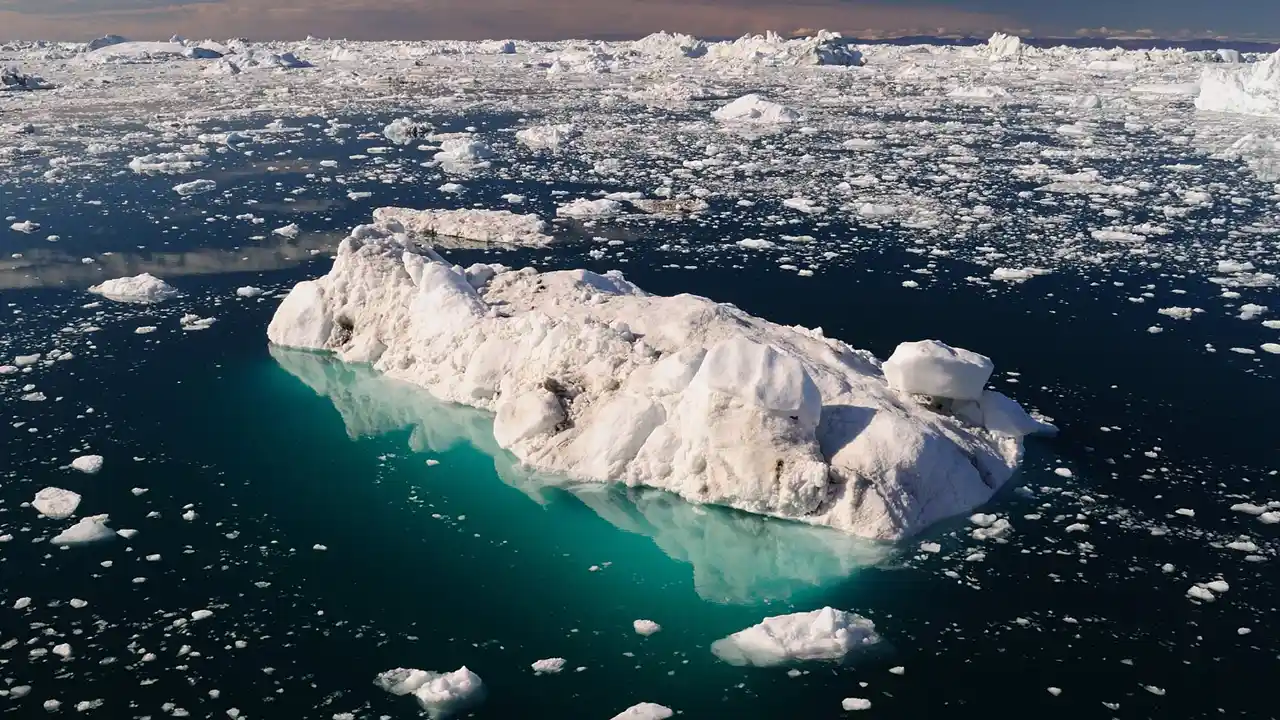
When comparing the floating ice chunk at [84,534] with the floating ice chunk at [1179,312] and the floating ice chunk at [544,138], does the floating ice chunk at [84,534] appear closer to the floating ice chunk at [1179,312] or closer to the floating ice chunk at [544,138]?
the floating ice chunk at [1179,312]

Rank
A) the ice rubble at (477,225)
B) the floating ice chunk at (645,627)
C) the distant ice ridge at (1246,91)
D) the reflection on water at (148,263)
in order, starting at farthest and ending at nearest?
the distant ice ridge at (1246,91), the ice rubble at (477,225), the reflection on water at (148,263), the floating ice chunk at (645,627)

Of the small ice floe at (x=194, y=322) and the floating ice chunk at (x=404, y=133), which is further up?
the floating ice chunk at (x=404, y=133)

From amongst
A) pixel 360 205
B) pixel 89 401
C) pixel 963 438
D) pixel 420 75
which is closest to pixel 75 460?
pixel 89 401

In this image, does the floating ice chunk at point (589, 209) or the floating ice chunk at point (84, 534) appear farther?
the floating ice chunk at point (589, 209)

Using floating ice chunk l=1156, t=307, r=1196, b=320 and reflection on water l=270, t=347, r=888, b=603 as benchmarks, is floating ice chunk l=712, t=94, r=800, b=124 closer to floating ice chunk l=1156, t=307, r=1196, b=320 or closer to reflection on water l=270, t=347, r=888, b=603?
floating ice chunk l=1156, t=307, r=1196, b=320

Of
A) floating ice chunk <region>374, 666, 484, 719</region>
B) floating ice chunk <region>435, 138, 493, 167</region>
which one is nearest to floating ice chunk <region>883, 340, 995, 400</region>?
→ floating ice chunk <region>374, 666, 484, 719</region>

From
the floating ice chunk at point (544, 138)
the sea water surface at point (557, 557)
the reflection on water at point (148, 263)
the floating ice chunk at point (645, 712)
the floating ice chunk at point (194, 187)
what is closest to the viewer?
the floating ice chunk at point (645, 712)

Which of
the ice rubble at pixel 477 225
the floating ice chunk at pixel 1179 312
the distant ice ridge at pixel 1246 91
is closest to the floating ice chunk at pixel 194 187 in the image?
the ice rubble at pixel 477 225
